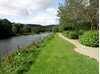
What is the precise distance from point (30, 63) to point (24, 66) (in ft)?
2.88

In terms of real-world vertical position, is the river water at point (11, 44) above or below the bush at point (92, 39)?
below

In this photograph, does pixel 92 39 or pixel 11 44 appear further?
pixel 11 44

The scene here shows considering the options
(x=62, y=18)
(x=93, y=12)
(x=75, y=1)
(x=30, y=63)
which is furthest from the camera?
(x=62, y=18)

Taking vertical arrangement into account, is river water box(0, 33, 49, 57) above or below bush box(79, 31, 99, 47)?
below

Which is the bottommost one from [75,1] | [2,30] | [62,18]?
[2,30]

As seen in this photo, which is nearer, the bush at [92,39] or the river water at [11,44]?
the bush at [92,39]

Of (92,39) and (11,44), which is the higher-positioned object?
(92,39)

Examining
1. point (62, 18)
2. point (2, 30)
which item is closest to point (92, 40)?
point (62, 18)

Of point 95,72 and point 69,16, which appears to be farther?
point 69,16

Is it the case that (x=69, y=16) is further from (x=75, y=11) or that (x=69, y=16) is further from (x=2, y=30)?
(x=2, y=30)

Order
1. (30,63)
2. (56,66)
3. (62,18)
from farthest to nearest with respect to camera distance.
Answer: (62,18), (30,63), (56,66)

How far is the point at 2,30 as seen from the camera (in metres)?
79.2

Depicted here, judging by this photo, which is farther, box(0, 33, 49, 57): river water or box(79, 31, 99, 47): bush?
box(0, 33, 49, 57): river water

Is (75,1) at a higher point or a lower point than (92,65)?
higher
